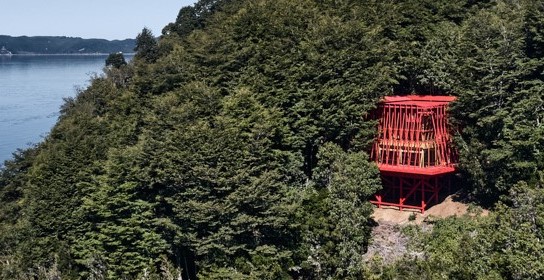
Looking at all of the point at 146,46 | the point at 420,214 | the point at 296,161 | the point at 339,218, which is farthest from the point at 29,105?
the point at 339,218

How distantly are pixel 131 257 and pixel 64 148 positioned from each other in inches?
452

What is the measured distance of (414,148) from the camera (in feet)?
120

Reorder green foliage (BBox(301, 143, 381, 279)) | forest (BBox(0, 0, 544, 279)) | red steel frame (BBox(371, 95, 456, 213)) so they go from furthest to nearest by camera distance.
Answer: red steel frame (BBox(371, 95, 456, 213)) < forest (BBox(0, 0, 544, 279)) < green foliage (BBox(301, 143, 381, 279))

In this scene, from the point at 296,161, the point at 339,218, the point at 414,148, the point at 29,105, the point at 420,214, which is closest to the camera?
the point at 339,218

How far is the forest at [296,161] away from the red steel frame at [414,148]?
1.09 m

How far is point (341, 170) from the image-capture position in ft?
111

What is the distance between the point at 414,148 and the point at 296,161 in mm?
7870

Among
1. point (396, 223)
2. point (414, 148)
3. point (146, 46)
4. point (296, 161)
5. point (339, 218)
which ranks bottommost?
point (396, 223)

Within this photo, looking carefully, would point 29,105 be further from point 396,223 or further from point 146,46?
point 396,223

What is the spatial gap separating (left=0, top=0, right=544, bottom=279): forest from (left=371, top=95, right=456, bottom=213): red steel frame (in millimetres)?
1088

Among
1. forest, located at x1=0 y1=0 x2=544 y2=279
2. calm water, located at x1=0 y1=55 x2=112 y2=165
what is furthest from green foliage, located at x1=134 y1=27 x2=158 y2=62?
forest, located at x1=0 y1=0 x2=544 y2=279

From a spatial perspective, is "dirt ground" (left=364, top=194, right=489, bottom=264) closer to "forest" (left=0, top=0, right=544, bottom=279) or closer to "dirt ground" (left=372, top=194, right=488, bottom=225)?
"dirt ground" (left=372, top=194, right=488, bottom=225)

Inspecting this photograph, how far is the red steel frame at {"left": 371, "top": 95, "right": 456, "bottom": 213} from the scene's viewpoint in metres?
36.4

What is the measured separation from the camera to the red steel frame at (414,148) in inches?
1435
